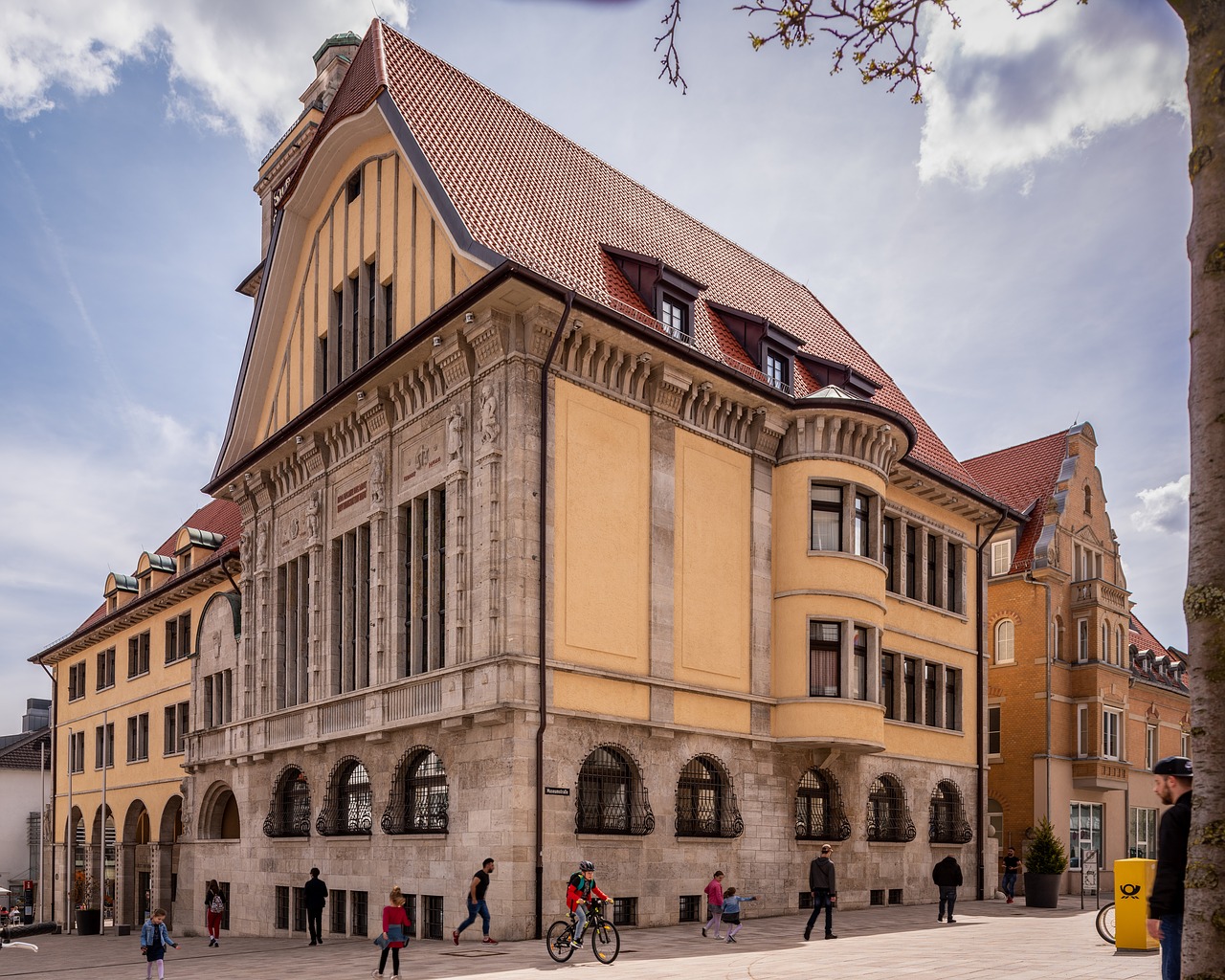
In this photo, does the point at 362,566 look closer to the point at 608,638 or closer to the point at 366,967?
the point at 608,638

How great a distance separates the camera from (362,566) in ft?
95.7

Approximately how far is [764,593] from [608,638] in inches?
212

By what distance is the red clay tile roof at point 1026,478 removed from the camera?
44.9 metres

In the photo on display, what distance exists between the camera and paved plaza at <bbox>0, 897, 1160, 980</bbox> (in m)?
16.2

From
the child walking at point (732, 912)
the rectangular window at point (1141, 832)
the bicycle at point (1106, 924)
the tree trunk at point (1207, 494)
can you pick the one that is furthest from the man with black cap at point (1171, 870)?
the rectangular window at point (1141, 832)

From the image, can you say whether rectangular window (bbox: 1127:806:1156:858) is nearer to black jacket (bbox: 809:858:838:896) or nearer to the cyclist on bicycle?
black jacket (bbox: 809:858:838:896)

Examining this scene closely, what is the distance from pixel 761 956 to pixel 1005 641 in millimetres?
28358

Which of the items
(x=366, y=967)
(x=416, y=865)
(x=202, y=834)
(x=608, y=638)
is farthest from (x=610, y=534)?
(x=202, y=834)

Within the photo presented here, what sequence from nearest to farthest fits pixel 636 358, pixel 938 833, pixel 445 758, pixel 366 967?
1. pixel 366 967
2. pixel 445 758
3. pixel 636 358
4. pixel 938 833

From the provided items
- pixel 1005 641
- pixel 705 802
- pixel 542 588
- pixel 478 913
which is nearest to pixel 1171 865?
pixel 478 913

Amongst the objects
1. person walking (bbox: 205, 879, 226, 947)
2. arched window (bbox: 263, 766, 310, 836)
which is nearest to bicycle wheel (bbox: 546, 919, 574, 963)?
arched window (bbox: 263, 766, 310, 836)

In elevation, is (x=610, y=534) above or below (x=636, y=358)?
below

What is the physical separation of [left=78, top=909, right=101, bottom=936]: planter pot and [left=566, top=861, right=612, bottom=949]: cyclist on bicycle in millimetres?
31864

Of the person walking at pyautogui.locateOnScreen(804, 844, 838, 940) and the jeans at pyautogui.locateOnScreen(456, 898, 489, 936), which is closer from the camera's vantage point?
the jeans at pyautogui.locateOnScreen(456, 898, 489, 936)
